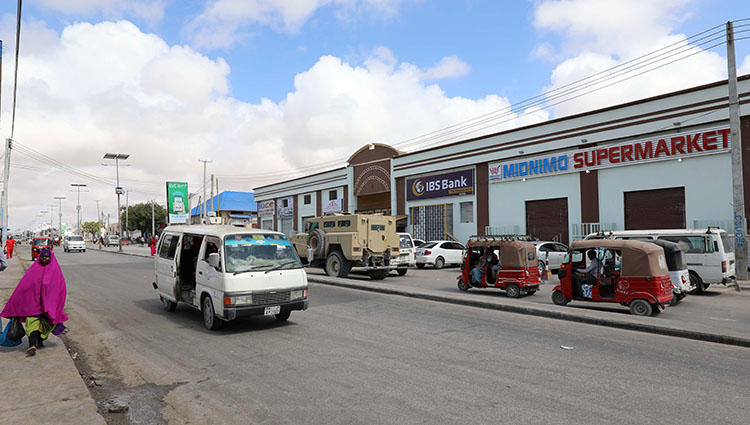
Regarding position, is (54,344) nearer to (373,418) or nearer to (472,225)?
(373,418)

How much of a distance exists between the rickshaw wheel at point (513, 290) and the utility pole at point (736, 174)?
857 centimetres

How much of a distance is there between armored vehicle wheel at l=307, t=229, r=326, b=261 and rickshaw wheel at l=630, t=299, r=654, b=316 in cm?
1201

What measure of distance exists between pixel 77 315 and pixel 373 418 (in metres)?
9.37

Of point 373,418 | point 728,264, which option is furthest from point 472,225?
point 373,418

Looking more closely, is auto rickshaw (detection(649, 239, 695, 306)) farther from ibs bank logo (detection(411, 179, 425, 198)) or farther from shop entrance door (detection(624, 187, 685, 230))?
ibs bank logo (detection(411, 179, 425, 198))

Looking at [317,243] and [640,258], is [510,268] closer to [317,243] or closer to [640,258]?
[640,258]

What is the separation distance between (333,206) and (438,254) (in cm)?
1960

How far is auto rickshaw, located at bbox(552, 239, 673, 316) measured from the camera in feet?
33.6

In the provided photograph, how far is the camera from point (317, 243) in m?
20.0

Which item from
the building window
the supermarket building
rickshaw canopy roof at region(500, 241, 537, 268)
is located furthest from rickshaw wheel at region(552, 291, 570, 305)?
the building window

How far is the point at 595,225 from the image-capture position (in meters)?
24.2

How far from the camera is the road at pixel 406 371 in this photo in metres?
4.86

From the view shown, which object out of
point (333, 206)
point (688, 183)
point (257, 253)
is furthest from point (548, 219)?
point (333, 206)

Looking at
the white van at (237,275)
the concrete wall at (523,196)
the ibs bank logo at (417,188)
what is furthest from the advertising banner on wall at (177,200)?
the white van at (237,275)
